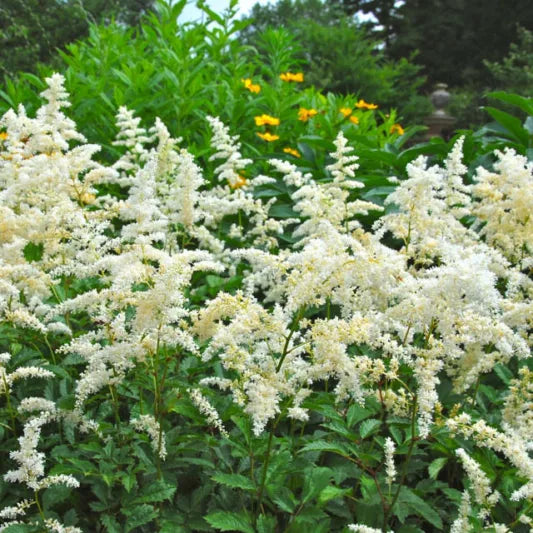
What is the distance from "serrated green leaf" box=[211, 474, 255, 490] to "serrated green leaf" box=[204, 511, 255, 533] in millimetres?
78

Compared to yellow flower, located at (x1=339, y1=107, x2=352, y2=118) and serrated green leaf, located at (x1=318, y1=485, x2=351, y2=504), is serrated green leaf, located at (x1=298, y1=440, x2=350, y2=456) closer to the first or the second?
serrated green leaf, located at (x1=318, y1=485, x2=351, y2=504)

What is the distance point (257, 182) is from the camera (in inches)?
140

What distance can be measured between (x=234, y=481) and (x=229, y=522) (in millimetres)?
121

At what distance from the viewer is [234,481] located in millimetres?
1890

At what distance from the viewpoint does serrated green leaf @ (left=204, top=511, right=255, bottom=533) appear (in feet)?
5.79

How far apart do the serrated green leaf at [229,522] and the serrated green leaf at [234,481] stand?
0.26 feet

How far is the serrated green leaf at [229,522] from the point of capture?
69.4 inches

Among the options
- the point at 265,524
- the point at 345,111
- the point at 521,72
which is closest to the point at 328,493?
the point at 265,524

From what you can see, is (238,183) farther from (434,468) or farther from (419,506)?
(419,506)

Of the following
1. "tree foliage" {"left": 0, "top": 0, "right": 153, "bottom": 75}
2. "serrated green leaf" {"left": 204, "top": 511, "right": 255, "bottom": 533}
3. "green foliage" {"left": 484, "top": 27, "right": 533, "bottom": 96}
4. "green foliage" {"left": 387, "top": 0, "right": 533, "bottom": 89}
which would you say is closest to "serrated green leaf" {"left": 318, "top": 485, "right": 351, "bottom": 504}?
"serrated green leaf" {"left": 204, "top": 511, "right": 255, "bottom": 533}

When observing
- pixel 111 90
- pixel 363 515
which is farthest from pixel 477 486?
pixel 111 90

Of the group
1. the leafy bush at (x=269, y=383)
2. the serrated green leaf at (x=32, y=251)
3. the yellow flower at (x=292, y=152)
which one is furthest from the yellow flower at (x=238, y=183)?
the serrated green leaf at (x=32, y=251)

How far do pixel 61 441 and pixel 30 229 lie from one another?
85 cm

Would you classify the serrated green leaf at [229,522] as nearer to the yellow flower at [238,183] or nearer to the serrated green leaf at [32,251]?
the serrated green leaf at [32,251]
